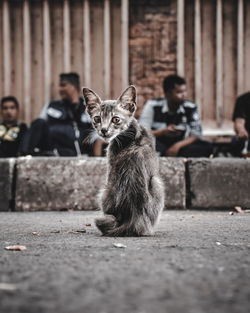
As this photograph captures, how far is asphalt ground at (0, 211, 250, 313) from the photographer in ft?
4.66

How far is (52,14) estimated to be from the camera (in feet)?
24.4

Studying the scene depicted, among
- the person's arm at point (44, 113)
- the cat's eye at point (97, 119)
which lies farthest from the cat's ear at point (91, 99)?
the person's arm at point (44, 113)

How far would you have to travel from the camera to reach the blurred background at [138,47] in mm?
7277

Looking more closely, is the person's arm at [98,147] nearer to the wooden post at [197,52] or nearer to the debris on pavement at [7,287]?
the wooden post at [197,52]

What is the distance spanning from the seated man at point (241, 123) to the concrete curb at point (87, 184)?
129 cm

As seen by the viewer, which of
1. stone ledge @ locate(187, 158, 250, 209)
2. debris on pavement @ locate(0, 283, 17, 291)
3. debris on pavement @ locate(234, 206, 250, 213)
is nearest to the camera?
debris on pavement @ locate(0, 283, 17, 291)

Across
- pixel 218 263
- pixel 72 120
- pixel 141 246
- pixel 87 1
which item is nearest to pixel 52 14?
pixel 87 1

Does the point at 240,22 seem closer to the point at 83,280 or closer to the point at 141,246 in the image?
the point at 141,246

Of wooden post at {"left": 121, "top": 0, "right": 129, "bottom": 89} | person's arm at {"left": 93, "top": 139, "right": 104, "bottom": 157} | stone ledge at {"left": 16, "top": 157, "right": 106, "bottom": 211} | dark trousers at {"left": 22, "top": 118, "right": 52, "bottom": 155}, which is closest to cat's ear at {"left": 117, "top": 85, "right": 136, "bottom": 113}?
stone ledge at {"left": 16, "top": 157, "right": 106, "bottom": 211}

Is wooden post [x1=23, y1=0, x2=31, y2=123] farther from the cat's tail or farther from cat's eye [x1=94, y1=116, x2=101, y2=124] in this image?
the cat's tail

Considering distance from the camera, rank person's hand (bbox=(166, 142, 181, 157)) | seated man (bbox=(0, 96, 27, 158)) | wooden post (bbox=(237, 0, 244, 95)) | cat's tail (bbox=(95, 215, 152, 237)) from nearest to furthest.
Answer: cat's tail (bbox=(95, 215, 152, 237)) → person's hand (bbox=(166, 142, 181, 157)) → seated man (bbox=(0, 96, 27, 158)) → wooden post (bbox=(237, 0, 244, 95))

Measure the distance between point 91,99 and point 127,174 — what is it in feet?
2.30

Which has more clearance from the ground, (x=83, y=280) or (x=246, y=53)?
(x=246, y=53)

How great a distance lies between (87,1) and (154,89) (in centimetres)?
185
